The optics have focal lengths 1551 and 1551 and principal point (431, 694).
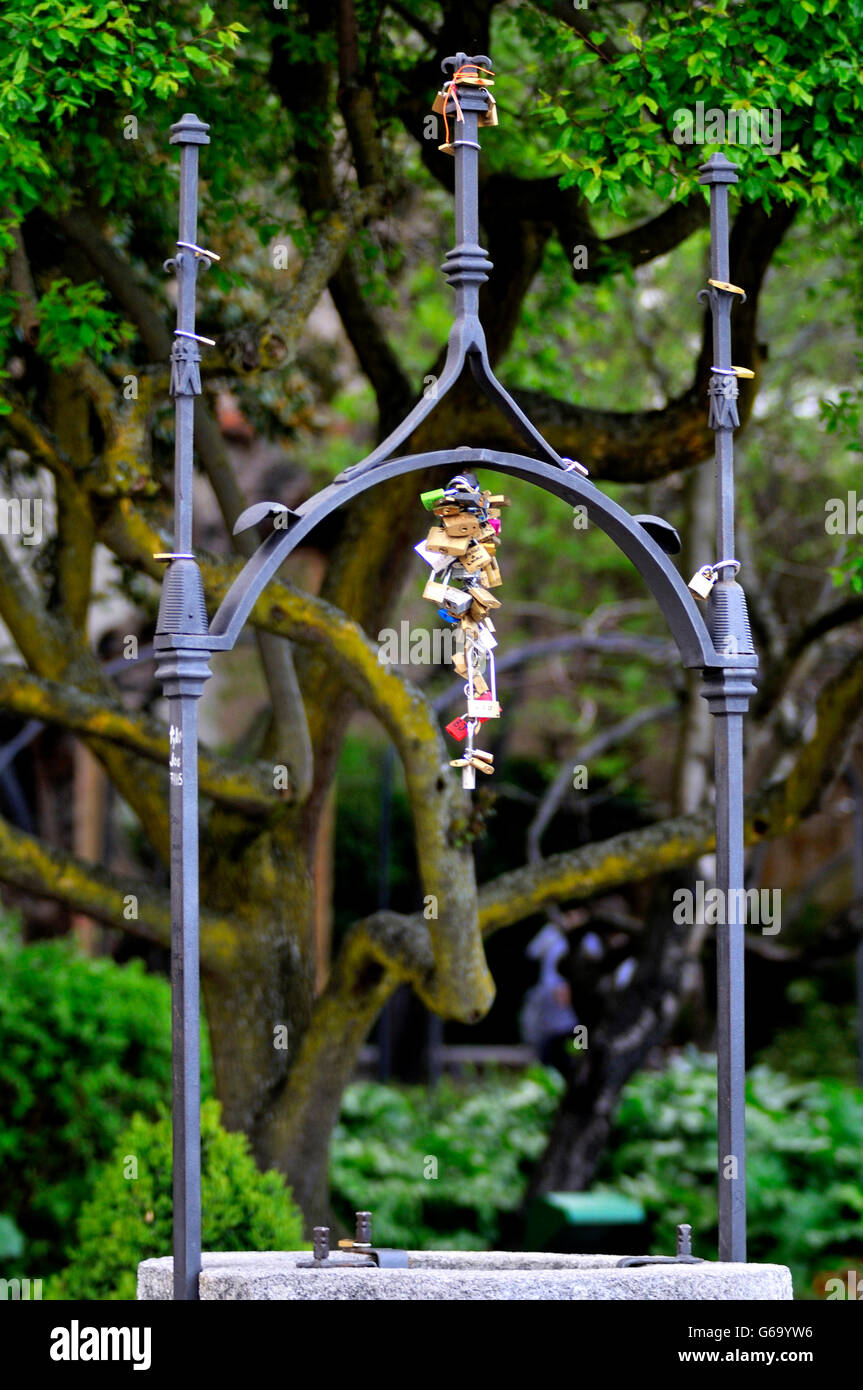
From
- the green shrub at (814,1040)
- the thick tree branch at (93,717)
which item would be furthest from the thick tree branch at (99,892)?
the green shrub at (814,1040)

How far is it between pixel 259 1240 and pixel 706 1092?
18.4ft

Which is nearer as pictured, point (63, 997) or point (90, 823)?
point (63, 997)

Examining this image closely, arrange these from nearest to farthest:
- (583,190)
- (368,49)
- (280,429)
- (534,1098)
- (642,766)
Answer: (583,190) < (368,49) < (280,429) < (534,1098) < (642,766)

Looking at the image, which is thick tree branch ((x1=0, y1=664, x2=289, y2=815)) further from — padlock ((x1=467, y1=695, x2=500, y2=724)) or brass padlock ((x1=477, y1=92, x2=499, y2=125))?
brass padlock ((x1=477, y1=92, x2=499, y2=125))

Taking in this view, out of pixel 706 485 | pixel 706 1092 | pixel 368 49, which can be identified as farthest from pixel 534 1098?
pixel 368 49

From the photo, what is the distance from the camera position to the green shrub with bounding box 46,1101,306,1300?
A: 18.3 feet

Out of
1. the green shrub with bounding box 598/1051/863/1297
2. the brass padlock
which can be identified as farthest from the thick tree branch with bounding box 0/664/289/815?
the green shrub with bounding box 598/1051/863/1297

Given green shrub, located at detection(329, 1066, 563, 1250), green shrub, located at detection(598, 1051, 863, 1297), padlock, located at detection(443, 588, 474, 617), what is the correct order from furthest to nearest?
1. green shrub, located at detection(329, 1066, 563, 1250)
2. green shrub, located at detection(598, 1051, 863, 1297)
3. padlock, located at detection(443, 588, 474, 617)

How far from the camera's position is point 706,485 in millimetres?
10070

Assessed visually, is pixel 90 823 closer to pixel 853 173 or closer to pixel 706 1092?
pixel 706 1092

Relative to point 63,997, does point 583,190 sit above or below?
above

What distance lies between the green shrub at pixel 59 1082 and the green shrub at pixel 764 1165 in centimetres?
290

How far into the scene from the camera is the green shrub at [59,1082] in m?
9.12

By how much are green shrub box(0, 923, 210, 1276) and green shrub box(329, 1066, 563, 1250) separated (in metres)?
1.31
